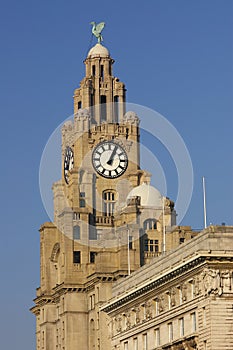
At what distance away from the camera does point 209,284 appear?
119938 millimetres

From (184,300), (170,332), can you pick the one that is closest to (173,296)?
(184,300)

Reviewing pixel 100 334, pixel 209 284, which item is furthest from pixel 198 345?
pixel 100 334

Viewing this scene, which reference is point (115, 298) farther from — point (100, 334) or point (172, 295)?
point (100, 334)

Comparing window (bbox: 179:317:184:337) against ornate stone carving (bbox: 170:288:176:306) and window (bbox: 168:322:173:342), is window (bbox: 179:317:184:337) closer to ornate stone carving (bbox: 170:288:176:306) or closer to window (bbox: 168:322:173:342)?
ornate stone carving (bbox: 170:288:176:306)

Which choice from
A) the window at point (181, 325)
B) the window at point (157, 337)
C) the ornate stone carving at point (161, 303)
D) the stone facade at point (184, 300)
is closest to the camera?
the stone facade at point (184, 300)

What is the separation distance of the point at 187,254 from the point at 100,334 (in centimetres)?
6658

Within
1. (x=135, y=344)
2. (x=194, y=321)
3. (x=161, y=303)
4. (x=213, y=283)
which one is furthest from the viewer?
(x=135, y=344)

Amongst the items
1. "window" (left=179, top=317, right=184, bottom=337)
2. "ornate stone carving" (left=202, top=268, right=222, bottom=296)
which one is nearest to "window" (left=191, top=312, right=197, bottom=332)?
"window" (left=179, top=317, right=184, bottom=337)

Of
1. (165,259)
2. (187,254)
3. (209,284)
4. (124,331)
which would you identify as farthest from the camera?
(124,331)

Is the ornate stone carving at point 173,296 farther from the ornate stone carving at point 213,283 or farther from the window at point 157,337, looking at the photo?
the ornate stone carving at point 213,283

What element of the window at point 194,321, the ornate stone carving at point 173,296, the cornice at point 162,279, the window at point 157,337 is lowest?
the window at point 194,321

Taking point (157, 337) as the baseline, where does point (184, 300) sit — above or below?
above

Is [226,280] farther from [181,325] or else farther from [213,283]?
[181,325]

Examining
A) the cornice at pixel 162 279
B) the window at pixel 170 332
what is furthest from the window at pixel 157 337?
the cornice at pixel 162 279
